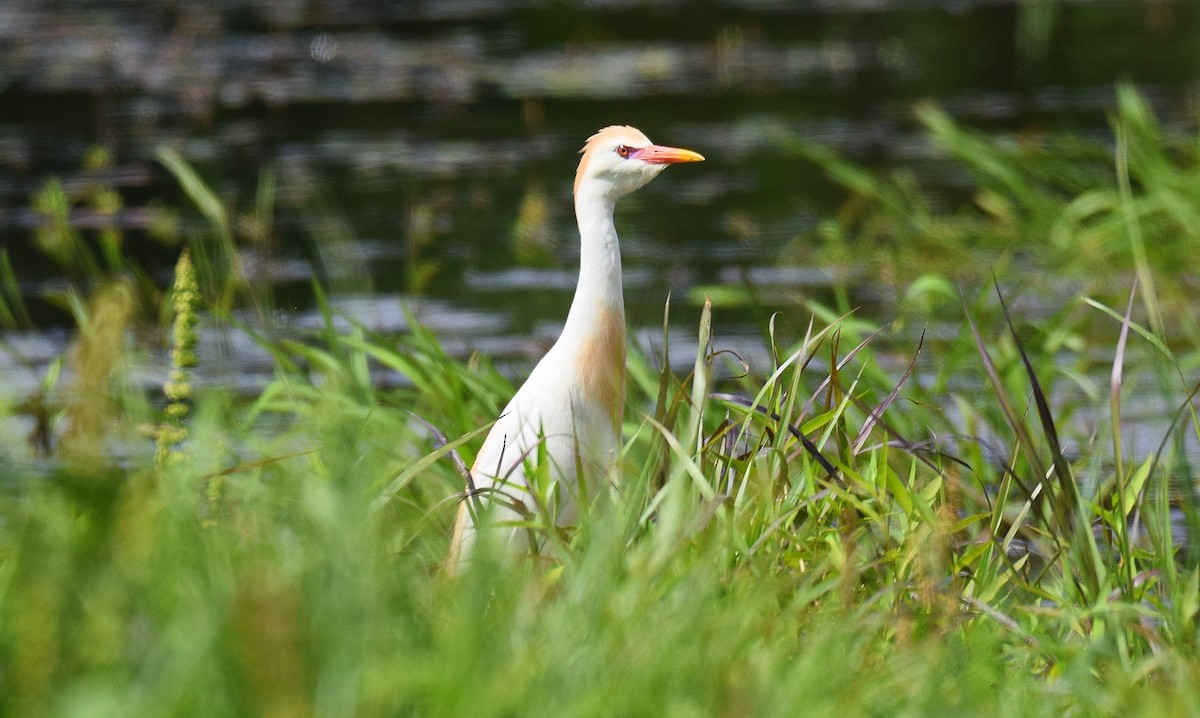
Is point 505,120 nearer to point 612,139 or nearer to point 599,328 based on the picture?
point 612,139

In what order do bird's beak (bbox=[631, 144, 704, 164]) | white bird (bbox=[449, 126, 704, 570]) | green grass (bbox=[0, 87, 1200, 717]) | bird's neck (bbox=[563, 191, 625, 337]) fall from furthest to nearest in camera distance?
1. bird's beak (bbox=[631, 144, 704, 164])
2. bird's neck (bbox=[563, 191, 625, 337])
3. white bird (bbox=[449, 126, 704, 570])
4. green grass (bbox=[0, 87, 1200, 717])

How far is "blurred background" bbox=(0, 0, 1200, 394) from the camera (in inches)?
281

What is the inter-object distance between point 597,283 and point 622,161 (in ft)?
0.89

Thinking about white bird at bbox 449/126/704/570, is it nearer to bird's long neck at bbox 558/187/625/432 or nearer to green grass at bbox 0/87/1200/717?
bird's long neck at bbox 558/187/625/432

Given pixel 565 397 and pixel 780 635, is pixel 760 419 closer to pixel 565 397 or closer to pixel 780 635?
pixel 565 397

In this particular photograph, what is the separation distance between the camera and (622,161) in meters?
3.68

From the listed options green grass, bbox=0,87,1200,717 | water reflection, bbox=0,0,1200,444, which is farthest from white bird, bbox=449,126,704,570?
water reflection, bbox=0,0,1200,444

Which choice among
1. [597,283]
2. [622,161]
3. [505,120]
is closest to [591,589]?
[597,283]

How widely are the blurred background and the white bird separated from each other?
0.50 metres

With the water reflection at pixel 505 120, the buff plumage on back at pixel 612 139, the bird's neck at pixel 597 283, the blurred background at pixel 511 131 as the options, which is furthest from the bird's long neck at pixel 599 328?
the water reflection at pixel 505 120

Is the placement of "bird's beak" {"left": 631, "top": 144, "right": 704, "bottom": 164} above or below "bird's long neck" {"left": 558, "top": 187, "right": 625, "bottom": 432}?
above

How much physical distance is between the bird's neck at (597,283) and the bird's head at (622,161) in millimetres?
76

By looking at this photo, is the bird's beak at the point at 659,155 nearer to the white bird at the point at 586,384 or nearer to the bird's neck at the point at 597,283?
the white bird at the point at 586,384

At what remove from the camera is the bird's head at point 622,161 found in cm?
368
